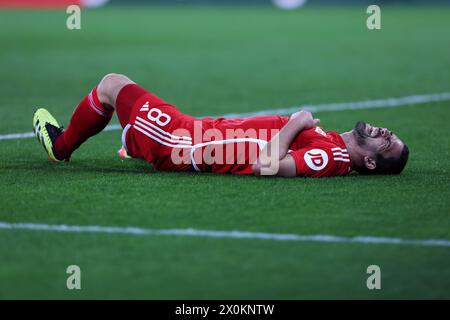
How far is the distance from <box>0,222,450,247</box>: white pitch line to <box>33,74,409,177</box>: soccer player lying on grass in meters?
1.27

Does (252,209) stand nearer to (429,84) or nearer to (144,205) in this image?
(144,205)

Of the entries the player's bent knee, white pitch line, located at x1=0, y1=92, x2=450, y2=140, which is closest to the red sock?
the player's bent knee

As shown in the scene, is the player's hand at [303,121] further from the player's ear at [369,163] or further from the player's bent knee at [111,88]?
the player's bent knee at [111,88]

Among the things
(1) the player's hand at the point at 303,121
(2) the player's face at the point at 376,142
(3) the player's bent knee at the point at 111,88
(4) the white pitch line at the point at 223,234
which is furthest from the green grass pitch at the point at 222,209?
(3) the player's bent knee at the point at 111,88

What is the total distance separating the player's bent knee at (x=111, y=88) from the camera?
7.25 meters

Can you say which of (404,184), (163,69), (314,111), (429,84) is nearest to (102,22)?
(163,69)

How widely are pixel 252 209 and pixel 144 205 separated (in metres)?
0.68

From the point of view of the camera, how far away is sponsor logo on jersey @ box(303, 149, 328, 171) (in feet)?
22.4

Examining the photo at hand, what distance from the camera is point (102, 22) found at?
25688mm

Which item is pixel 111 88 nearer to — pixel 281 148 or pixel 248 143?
pixel 248 143

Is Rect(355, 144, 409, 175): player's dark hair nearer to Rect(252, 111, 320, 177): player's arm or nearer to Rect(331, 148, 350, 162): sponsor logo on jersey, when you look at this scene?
Rect(331, 148, 350, 162): sponsor logo on jersey

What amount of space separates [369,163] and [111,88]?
1.96m

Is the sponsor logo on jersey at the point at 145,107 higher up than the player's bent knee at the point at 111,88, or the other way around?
the player's bent knee at the point at 111,88

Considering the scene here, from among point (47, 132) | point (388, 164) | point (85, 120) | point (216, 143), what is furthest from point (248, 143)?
point (47, 132)
